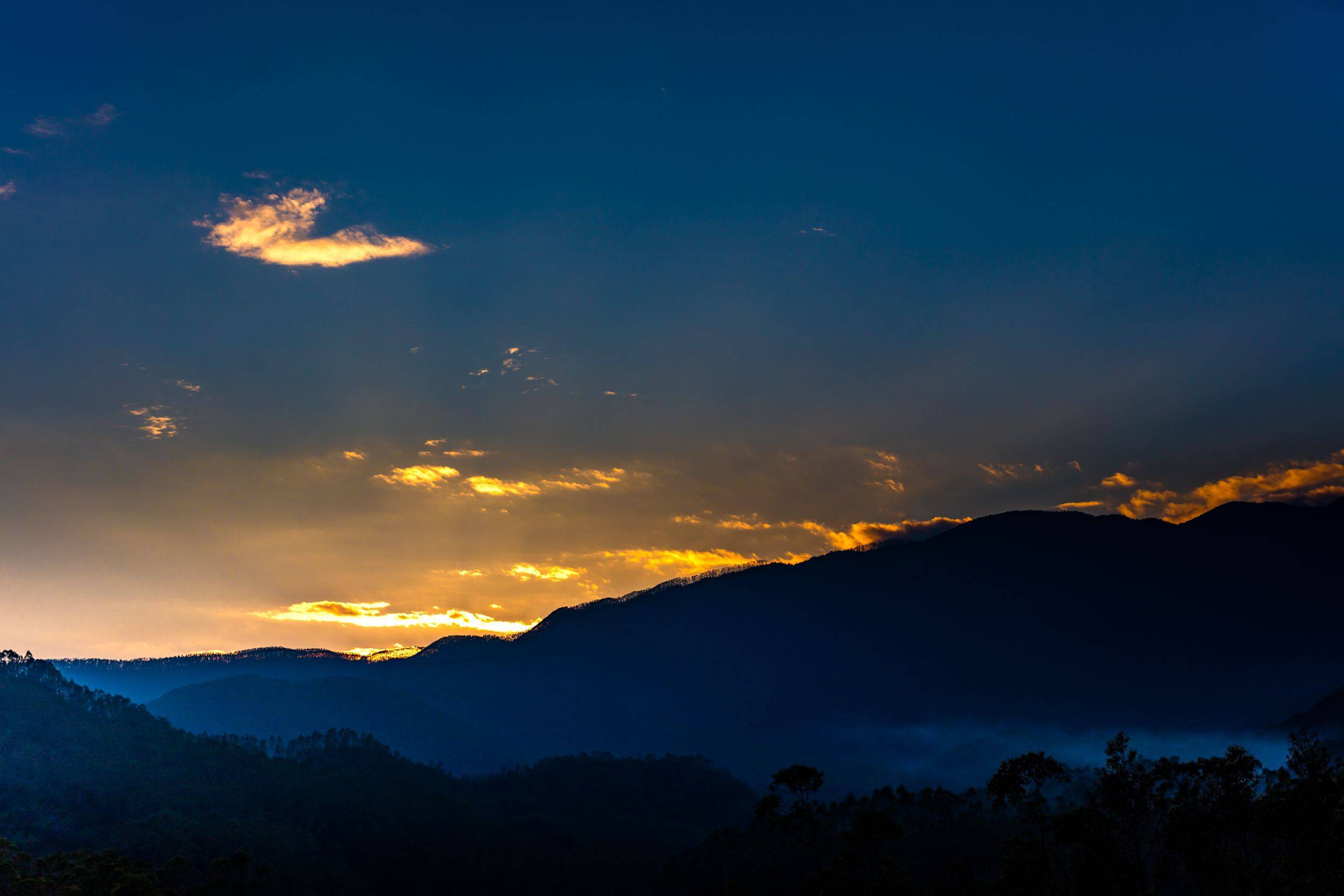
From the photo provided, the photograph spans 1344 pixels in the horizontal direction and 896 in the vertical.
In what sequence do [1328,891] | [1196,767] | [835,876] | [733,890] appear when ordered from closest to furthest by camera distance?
[1328,891]
[835,876]
[1196,767]
[733,890]

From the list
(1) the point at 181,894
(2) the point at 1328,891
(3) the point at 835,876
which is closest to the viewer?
(2) the point at 1328,891

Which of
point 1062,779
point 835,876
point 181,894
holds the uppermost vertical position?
point 1062,779

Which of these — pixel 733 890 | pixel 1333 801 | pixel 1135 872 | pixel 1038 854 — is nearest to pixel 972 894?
pixel 1038 854

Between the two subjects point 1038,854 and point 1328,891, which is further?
point 1038,854

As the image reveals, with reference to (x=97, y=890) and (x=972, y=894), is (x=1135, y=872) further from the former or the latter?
(x=97, y=890)

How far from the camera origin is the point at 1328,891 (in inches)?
2948

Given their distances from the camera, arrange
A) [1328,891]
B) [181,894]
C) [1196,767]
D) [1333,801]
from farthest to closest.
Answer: [181,894] < [1196,767] < [1333,801] < [1328,891]

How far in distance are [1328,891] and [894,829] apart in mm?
58715

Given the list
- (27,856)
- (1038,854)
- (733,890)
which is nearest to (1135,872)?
(1038,854)

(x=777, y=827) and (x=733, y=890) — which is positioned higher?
(x=777, y=827)

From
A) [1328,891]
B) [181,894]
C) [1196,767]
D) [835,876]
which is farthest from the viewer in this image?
[181,894]

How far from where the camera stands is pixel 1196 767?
123812 millimetres

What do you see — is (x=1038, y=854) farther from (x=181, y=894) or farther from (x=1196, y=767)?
(x=181, y=894)

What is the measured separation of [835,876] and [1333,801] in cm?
5109
